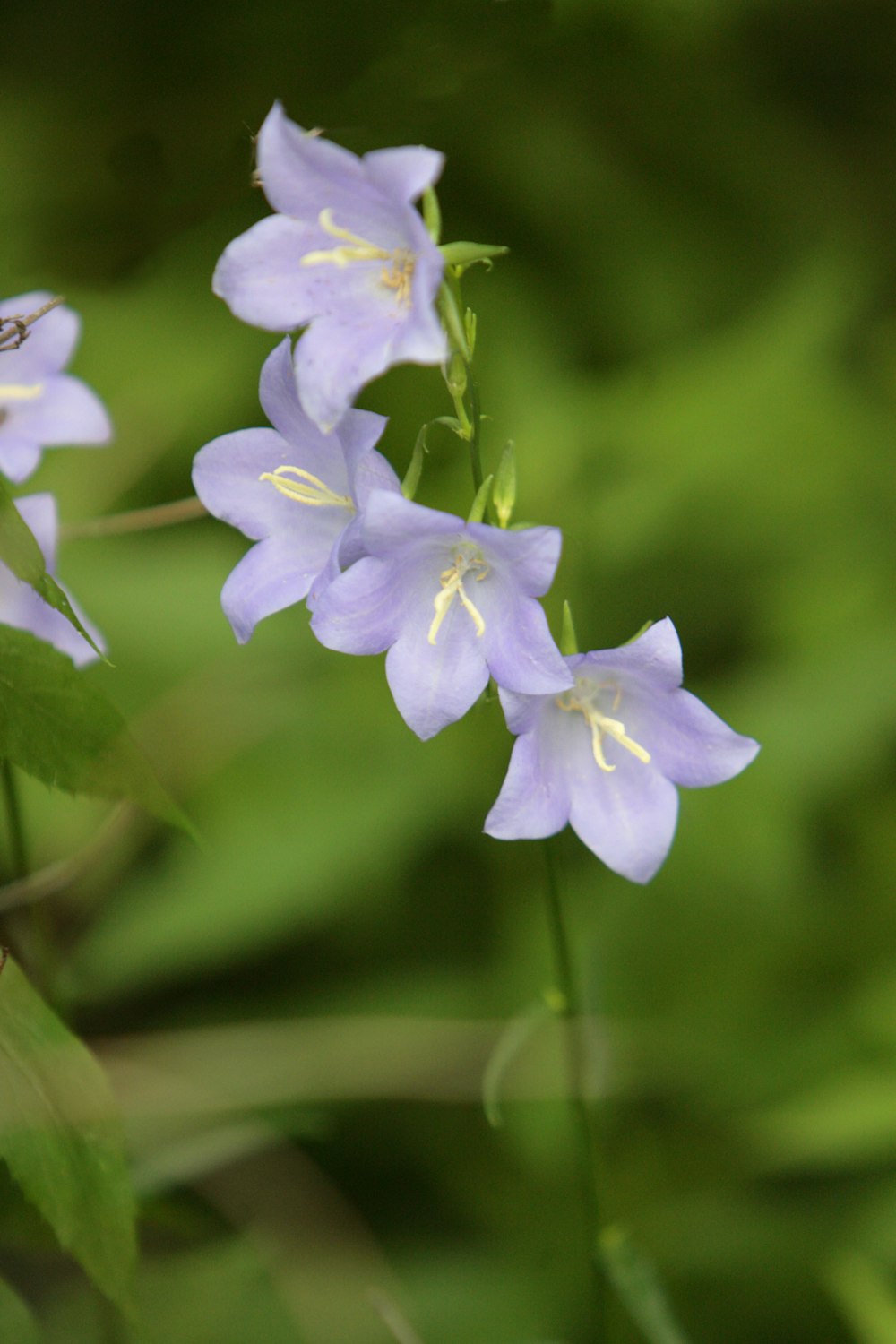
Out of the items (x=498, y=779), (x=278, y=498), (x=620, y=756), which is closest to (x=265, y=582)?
(x=278, y=498)

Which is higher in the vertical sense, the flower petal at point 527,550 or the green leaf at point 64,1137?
the flower petal at point 527,550

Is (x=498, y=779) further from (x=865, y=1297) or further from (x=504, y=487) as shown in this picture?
(x=504, y=487)

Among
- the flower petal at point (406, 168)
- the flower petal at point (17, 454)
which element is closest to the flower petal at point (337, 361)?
the flower petal at point (406, 168)

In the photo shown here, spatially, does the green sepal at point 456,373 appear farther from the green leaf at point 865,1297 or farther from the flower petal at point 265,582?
the green leaf at point 865,1297

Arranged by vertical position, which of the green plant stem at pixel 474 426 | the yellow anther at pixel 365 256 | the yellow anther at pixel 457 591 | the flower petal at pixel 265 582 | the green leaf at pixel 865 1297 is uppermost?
the yellow anther at pixel 365 256

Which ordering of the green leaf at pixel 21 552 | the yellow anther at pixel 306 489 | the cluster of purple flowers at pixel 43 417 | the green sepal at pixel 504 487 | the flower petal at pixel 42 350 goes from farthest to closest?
the flower petal at pixel 42 350 < the cluster of purple flowers at pixel 43 417 < the yellow anther at pixel 306 489 < the green sepal at pixel 504 487 < the green leaf at pixel 21 552

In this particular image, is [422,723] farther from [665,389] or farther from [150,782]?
[665,389]

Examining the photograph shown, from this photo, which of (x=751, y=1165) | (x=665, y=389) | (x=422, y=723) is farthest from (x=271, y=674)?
(x=422, y=723)
